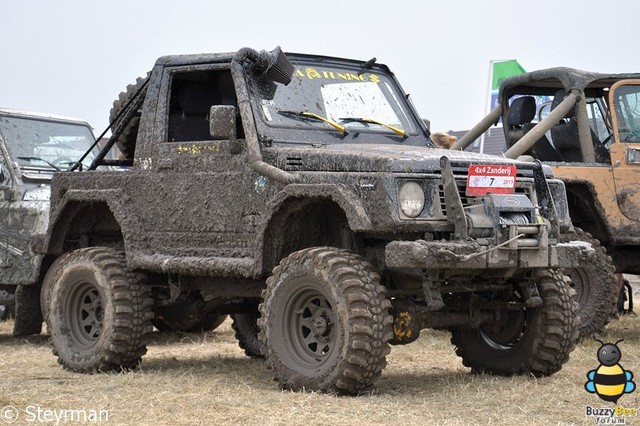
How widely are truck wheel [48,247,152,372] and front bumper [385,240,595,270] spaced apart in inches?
91.0

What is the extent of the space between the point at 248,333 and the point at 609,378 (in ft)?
11.3

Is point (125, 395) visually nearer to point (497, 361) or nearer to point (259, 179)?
point (259, 179)

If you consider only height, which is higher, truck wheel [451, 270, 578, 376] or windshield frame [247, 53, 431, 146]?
windshield frame [247, 53, 431, 146]

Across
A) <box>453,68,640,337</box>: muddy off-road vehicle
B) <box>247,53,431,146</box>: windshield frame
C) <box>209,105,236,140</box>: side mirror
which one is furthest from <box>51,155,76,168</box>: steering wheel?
<box>209,105,236,140</box>: side mirror

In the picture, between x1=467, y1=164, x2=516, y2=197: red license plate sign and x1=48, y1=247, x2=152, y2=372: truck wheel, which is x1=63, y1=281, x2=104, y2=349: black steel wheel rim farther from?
x1=467, y1=164, x2=516, y2=197: red license plate sign

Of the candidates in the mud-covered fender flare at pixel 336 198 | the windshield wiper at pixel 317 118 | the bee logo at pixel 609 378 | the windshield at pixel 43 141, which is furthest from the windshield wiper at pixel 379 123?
the windshield at pixel 43 141

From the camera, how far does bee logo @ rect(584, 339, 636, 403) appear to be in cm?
709

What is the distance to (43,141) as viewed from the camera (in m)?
12.3

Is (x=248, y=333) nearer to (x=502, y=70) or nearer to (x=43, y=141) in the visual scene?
(x=43, y=141)

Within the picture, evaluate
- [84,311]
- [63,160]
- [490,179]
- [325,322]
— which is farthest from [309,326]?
[63,160]

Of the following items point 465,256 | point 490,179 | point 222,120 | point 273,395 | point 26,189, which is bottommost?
point 273,395

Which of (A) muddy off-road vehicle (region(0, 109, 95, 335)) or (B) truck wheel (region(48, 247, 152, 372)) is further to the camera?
(A) muddy off-road vehicle (region(0, 109, 95, 335))

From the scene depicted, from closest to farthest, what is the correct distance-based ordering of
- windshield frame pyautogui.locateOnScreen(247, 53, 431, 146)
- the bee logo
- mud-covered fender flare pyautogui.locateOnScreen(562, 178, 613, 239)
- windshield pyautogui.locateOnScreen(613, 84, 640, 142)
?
the bee logo → windshield frame pyautogui.locateOnScreen(247, 53, 431, 146) → mud-covered fender flare pyautogui.locateOnScreen(562, 178, 613, 239) → windshield pyautogui.locateOnScreen(613, 84, 640, 142)

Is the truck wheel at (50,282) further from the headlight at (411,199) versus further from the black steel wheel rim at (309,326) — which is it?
the headlight at (411,199)
